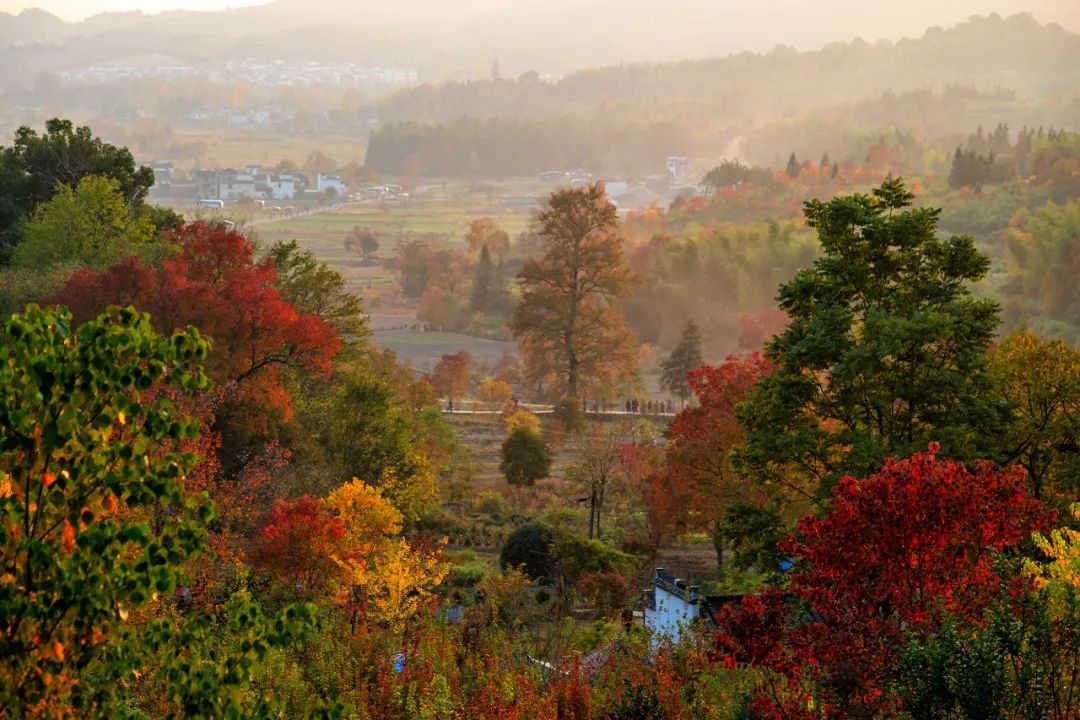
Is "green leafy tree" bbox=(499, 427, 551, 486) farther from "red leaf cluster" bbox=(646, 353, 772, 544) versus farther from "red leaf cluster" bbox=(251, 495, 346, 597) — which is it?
"red leaf cluster" bbox=(251, 495, 346, 597)

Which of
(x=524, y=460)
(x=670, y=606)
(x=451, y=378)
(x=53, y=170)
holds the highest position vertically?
(x=53, y=170)

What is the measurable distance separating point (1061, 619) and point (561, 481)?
35924 mm

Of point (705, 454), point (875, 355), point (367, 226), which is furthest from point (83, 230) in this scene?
point (367, 226)

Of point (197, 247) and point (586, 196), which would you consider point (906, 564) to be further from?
point (586, 196)

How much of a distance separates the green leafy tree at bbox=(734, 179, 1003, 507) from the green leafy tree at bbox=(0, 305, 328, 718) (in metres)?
14.7

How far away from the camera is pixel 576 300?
62.8m

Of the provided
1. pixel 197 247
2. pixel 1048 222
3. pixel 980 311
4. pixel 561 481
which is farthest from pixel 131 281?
pixel 1048 222

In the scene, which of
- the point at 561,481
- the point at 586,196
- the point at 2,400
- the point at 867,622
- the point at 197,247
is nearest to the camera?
the point at 2,400

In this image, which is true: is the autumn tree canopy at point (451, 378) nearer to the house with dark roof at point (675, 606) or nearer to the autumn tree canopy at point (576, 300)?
the autumn tree canopy at point (576, 300)

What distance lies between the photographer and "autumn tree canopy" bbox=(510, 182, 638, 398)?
61.8 meters

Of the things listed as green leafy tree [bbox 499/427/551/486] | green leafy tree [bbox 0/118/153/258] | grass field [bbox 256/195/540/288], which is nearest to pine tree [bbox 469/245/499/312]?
grass field [bbox 256/195/540/288]

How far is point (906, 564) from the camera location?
14383mm

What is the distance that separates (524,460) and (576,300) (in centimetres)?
1811

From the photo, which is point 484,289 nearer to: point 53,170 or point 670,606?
point 53,170
